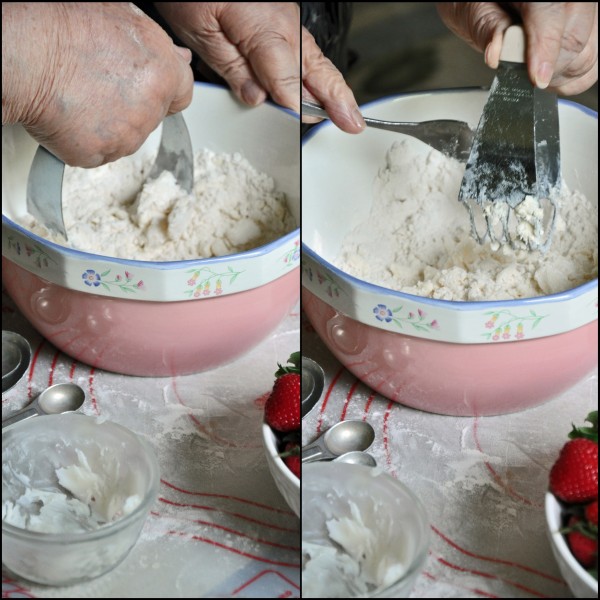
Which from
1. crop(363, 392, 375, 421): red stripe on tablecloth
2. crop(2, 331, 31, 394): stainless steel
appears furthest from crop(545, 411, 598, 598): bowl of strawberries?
crop(2, 331, 31, 394): stainless steel

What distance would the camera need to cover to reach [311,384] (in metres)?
0.45

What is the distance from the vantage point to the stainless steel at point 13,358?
487 mm

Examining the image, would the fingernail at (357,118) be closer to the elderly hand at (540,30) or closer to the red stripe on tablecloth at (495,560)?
the elderly hand at (540,30)

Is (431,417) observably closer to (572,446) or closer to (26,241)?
(572,446)

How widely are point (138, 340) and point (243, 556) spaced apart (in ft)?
0.51

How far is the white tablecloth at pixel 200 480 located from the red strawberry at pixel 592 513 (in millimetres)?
139

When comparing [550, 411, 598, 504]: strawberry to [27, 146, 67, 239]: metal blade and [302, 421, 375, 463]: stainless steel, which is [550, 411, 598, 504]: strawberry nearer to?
[302, 421, 375, 463]: stainless steel

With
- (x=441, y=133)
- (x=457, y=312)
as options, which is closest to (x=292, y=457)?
(x=457, y=312)

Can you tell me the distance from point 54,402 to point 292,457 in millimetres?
153

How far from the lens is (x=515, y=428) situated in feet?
1.44

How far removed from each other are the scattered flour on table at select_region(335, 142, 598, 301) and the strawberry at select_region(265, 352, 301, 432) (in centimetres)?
11

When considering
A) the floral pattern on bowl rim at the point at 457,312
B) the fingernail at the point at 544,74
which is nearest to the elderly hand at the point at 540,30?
the fingernail at the point at 544,74

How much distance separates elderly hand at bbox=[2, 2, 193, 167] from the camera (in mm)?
405

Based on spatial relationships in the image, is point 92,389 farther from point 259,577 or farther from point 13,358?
point 259,577
